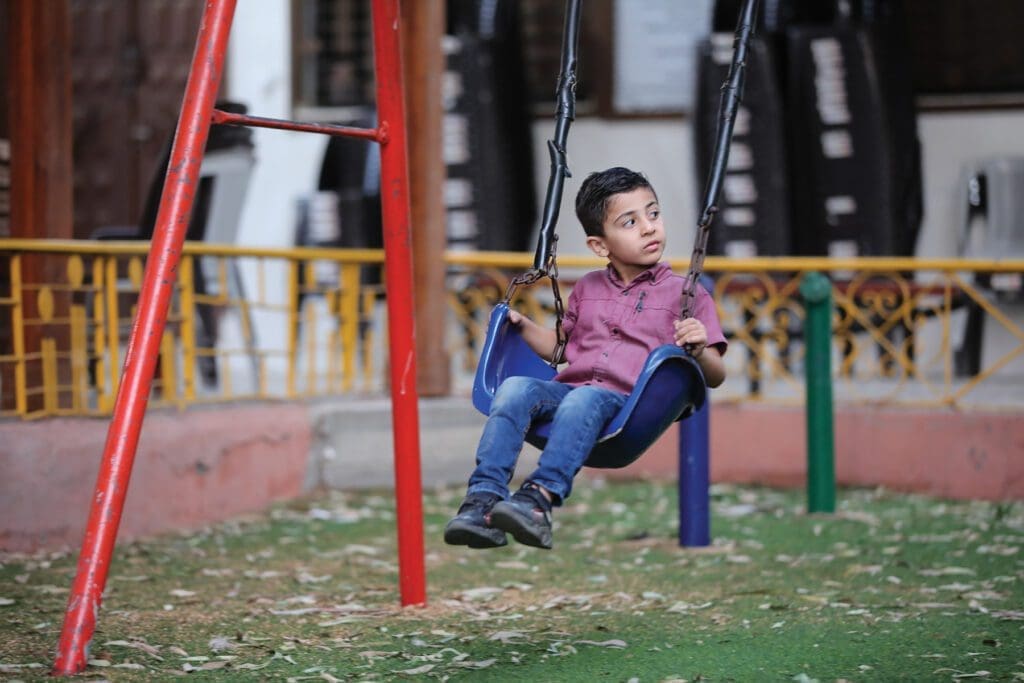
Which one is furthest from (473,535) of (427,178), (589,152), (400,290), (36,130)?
(589,152)

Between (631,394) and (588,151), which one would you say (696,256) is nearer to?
(631,394)

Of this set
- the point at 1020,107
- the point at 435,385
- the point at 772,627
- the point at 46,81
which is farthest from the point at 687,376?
the point at 1020,107

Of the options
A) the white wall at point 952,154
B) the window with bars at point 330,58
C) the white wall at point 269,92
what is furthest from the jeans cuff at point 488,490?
the window with bars at point 330,58

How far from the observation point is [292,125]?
4195 mm

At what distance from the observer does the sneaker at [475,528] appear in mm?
3357

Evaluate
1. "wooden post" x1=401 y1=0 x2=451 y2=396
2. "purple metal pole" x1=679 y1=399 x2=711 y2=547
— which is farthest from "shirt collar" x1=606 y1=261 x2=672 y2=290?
"wooden post" x1=401 y1=0 x2=451 y2=396

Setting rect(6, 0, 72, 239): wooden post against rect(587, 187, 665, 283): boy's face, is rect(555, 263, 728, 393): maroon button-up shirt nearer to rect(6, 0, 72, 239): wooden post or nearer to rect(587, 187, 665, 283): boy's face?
rect(587, 187, 665, 283): boy's face

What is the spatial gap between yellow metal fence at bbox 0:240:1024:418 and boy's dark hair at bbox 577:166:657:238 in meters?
2.76

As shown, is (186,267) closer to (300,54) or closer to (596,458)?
(596,458)

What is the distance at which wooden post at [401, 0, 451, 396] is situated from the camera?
7102mm

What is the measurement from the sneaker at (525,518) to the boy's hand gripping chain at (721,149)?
1.84 ft

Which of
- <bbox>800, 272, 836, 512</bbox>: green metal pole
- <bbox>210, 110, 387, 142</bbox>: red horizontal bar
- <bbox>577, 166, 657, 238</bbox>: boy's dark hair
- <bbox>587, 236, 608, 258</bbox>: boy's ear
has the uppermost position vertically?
<bbox>210, 110, 387, 142</bbox>: red horizontal bar

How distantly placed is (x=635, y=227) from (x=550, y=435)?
0.57m

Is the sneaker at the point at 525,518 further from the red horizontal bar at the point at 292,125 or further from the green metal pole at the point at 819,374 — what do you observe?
the green metal pole at the point at 819,374
